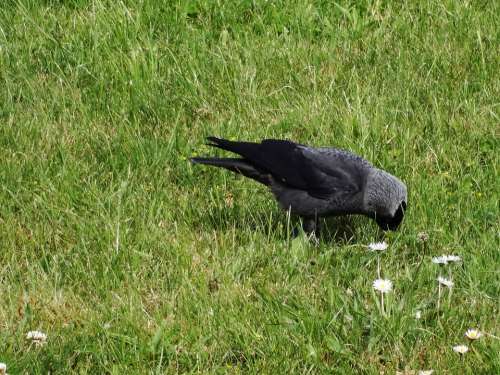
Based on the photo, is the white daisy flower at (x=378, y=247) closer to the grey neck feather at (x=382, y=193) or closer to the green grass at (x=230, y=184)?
the green grass at (x=230, y=184)

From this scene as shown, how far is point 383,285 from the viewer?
4.18 meters

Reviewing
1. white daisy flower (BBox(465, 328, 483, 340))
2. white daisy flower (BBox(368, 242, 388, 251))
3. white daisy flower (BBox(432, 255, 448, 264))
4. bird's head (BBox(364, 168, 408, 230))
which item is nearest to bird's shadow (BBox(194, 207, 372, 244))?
bird's head (BBox(364, 168, 408, 230))

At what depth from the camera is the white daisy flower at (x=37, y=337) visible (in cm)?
401

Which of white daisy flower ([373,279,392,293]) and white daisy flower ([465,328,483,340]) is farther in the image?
white daisy flower ([373,279,392,293])

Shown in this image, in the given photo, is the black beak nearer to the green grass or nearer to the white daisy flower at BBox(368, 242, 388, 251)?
the green grass

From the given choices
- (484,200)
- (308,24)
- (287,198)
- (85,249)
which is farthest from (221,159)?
(308,24)

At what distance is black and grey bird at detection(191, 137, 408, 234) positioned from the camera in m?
5.20

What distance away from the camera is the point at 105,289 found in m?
4.51

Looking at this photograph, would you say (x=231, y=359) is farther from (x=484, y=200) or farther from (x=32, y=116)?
(x=32, y=116)

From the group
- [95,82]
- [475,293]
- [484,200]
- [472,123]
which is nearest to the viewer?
[475,293]

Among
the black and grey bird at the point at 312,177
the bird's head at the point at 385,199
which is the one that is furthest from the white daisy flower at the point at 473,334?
the black and grey bird at the point at 312,177

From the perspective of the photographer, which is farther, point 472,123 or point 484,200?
point 472,123

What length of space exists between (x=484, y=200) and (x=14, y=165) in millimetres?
2472

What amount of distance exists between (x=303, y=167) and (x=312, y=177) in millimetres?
82
